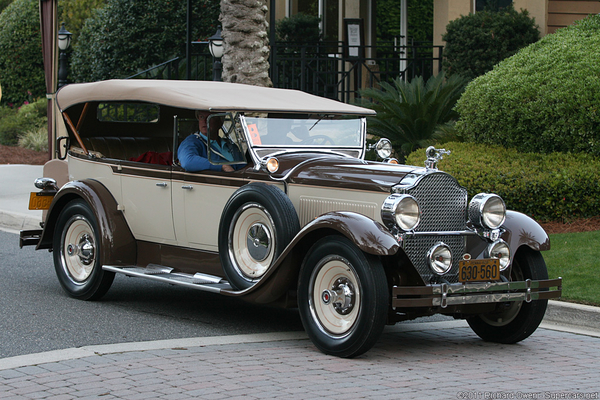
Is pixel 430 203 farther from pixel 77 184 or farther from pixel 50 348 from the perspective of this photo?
pixel 77 184

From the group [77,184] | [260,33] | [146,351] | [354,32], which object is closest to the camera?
[146,351]

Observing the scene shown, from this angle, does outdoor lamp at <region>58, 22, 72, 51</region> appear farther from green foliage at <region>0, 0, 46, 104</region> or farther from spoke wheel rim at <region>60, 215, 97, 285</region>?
spoke wheel rim at <region>60, 215, 97, 285</region>

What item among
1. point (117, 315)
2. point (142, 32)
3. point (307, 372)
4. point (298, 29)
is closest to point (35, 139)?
point (142, 32)

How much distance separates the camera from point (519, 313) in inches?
231

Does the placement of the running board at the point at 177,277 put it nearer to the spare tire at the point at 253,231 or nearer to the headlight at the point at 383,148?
the spare tire at the point at 253,231

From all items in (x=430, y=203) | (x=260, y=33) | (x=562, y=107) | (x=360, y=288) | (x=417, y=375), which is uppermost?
(x=260, y=33)

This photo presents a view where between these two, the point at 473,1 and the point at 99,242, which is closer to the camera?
the point at 99,242

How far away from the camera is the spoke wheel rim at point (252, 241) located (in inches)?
234

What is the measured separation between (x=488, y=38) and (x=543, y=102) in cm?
394

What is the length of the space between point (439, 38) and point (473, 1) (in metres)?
1.08

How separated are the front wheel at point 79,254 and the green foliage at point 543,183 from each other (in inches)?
194

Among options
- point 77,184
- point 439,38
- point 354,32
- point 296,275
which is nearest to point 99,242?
point 77,184

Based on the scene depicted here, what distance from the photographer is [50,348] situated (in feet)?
18.1

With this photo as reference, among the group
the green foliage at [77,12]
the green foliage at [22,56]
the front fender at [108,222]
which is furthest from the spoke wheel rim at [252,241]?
the green foliage at [77,12]
